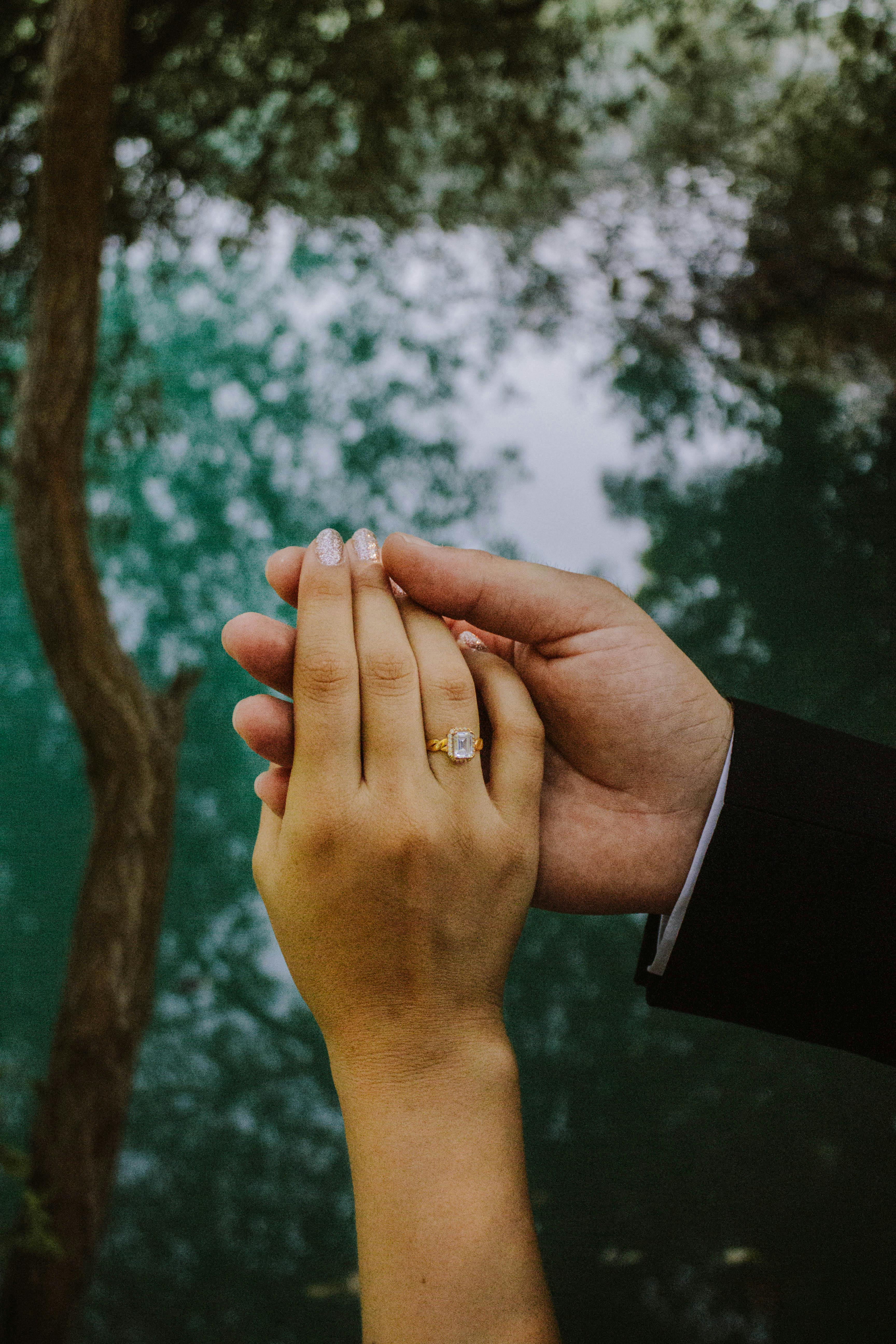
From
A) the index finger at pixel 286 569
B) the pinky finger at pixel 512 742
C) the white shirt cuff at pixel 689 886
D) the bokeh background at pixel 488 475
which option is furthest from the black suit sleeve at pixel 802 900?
the bokeh background at pixel 488 475

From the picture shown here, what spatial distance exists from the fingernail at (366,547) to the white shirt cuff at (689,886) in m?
0.49

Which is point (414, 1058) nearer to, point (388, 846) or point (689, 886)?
point (388, 846)

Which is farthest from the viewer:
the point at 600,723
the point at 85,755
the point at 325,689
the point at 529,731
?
the point at 85,755

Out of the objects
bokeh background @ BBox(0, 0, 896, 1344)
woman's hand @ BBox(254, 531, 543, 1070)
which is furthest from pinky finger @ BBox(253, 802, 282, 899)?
bokeh background @ BBox(0, 0, 896, 1344)

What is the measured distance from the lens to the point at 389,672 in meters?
0.87

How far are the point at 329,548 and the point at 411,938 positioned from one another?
0.44m

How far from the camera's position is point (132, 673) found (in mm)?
2656

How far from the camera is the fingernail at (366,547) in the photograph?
101cm

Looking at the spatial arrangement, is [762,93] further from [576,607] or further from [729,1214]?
[729,1214]

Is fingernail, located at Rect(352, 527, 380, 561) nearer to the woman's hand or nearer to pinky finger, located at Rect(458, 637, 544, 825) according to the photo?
the woman's hand

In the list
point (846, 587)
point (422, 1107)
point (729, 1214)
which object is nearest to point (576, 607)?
point (422, 1107)

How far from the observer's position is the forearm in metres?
0.71

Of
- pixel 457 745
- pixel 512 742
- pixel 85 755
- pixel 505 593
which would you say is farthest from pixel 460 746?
Result: pixel 85 755

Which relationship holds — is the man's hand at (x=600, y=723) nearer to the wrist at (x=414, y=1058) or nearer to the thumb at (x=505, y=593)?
the thumb at (x=505, y=593)
